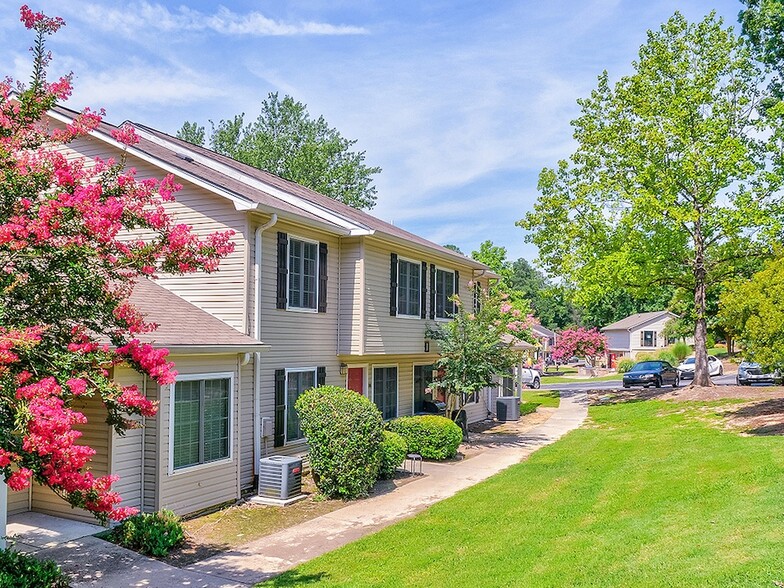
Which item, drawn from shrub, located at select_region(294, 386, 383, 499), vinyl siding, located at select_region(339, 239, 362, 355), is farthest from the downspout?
vinyl siding, located at select_region(339, 239, 362, 355)

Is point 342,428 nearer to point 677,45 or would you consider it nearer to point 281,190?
point 281,190

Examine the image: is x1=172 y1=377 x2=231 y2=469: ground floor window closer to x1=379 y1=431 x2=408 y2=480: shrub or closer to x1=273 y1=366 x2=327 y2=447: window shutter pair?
x1=273 y1=366 x2=327 y2=447: window shutter pair

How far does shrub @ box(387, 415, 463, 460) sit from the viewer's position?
17062 mm

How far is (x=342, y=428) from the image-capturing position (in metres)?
12.8

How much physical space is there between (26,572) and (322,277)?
9687 millimetres

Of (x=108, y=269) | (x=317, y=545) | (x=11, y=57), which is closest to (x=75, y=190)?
(x=108, y=269)

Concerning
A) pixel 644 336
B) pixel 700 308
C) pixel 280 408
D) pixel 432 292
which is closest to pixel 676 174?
pixel 700 308

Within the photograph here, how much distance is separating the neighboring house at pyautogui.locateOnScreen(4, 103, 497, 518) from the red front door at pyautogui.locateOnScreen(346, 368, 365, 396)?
2.1 inches

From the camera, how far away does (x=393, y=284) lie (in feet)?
58.6

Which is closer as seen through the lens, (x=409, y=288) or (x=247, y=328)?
(x=247, y=328)

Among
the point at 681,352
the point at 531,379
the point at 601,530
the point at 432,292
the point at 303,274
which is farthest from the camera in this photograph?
the point at 681,352

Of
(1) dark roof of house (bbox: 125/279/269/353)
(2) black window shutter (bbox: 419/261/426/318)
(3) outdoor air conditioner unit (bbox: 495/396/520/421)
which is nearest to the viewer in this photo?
(1) dark roof of house (bbox: 125/279/269/353)

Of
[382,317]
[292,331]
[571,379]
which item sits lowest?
[571,379]

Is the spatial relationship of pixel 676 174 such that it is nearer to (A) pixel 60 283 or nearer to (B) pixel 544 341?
(A) pixel 60 283
